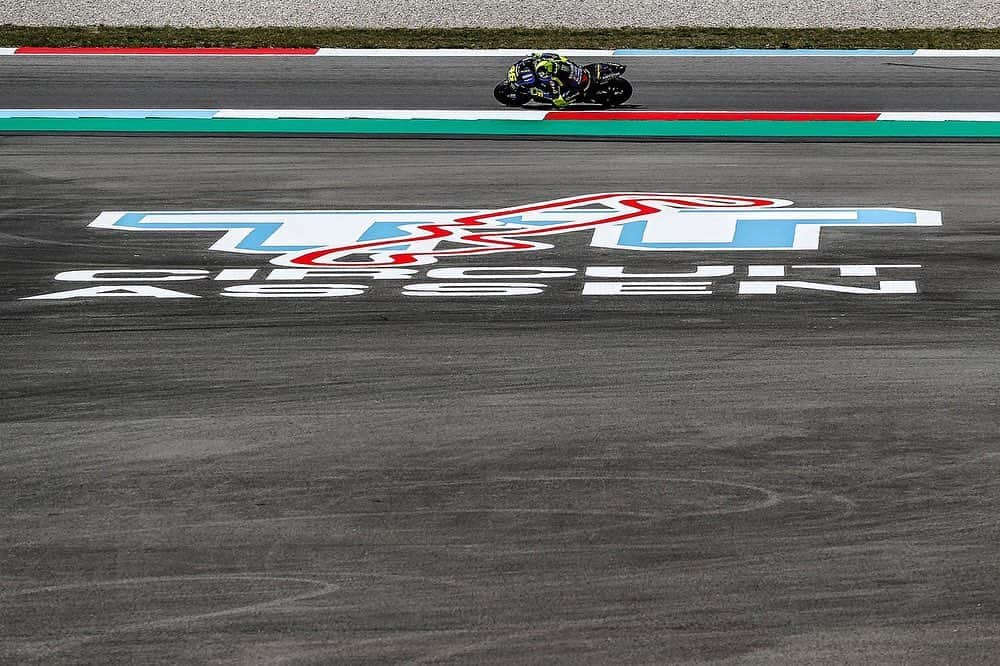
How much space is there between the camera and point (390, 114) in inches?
608

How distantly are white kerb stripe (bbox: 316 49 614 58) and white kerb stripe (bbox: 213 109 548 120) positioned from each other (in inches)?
136

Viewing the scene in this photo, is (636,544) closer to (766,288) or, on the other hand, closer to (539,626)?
(539,626)

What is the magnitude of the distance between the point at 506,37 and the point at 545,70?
200 inches

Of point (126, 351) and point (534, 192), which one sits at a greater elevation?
point (534, 192)

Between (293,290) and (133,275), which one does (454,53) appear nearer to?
(133,275)

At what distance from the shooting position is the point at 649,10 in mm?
20938

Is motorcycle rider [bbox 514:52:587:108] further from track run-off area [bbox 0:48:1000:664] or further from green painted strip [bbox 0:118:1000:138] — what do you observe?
track run-off area [bbox 0:48:1000:664]

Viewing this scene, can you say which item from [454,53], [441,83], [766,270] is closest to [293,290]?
[766,270]

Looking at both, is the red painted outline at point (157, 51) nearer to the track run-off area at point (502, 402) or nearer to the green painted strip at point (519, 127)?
the green painted strip at point (519, 127)

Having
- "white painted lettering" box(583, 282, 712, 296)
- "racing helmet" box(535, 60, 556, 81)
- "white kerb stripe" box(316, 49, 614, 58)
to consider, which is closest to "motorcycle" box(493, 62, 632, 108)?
"racing helmet" box(535, 60, 556, 81)

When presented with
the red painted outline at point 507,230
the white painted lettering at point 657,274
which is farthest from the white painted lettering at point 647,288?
the red painted outline at point 507,230

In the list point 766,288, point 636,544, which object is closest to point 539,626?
point 636,544

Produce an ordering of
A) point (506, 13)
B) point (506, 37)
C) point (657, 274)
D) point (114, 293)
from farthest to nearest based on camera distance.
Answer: point (506, 13) → point (506, 37) → point (657, 274) → point (114, 293)

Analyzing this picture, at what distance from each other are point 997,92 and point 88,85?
9.82 m
